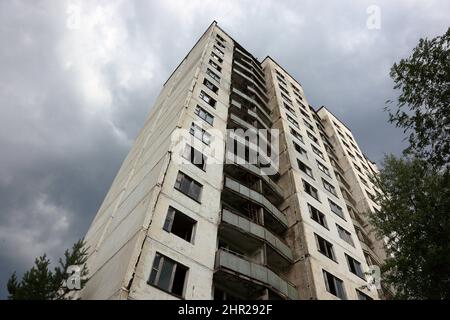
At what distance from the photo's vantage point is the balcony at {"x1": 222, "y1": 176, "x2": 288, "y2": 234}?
19531mm

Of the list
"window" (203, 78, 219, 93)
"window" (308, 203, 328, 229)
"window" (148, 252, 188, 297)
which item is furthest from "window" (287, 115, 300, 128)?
"window" (148, 252, 188, 297)

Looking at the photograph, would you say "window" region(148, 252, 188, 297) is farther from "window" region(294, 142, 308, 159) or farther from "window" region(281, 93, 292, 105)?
"window" region(281, 93, 292, 105)

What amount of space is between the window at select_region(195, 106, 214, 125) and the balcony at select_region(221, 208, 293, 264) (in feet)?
26.3

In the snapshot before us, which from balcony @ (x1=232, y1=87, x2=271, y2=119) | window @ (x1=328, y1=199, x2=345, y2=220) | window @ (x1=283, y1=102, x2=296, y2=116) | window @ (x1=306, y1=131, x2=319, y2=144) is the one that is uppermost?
window @ (x1=283, y1=102, x2=296, y2=116)

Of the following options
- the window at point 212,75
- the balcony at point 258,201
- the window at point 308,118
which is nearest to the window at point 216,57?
the window at point 212,75

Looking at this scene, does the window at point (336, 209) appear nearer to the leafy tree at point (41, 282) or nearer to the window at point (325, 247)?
the window at point (325, 247)

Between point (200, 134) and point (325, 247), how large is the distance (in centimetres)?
1119

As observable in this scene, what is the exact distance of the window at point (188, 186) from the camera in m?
16.6

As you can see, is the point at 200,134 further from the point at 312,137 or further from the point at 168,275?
the point at 312,137

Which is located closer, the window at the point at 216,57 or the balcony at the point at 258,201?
the balcony at the point at 258,201

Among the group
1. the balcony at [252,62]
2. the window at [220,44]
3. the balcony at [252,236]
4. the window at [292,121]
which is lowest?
the balcony at [252,236]

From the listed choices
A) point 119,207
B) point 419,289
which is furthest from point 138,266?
point 419,289

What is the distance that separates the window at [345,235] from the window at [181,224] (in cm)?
1310
